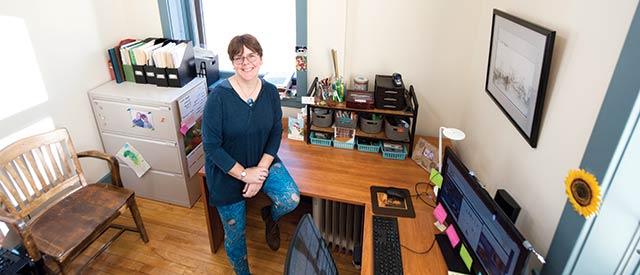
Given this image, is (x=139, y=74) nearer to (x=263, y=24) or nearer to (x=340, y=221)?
(x=263, y=24)

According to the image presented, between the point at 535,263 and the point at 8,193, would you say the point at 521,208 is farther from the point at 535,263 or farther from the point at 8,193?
the point at 8,193

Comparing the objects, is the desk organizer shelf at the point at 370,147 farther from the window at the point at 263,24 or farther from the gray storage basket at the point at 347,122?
the window at the point at 263,24

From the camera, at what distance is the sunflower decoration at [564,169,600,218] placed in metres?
0.97

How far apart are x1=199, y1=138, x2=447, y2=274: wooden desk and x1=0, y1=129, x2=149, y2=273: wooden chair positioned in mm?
641

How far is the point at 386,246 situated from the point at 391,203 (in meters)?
0.33

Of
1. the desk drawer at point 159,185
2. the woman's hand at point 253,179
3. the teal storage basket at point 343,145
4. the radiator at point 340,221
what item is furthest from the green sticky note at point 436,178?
the desk drawer at point 159,185

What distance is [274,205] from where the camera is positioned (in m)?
2.07

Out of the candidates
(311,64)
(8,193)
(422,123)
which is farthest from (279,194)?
(8,193)

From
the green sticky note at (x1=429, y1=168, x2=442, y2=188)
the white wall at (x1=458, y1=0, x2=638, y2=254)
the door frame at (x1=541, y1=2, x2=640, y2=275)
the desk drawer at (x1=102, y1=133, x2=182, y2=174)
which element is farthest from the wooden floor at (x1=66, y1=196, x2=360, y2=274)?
the door frame at (x1=541, y1=2, x2=640, y2=275)

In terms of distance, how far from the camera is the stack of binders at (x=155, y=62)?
8.50ft

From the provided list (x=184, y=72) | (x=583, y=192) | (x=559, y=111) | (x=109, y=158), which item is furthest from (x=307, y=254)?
(x=184, y=72)

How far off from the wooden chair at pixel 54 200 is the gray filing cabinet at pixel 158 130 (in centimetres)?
32

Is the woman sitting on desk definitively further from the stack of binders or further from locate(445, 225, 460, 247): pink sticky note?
the stack of binders

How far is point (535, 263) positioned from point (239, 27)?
244 cm
